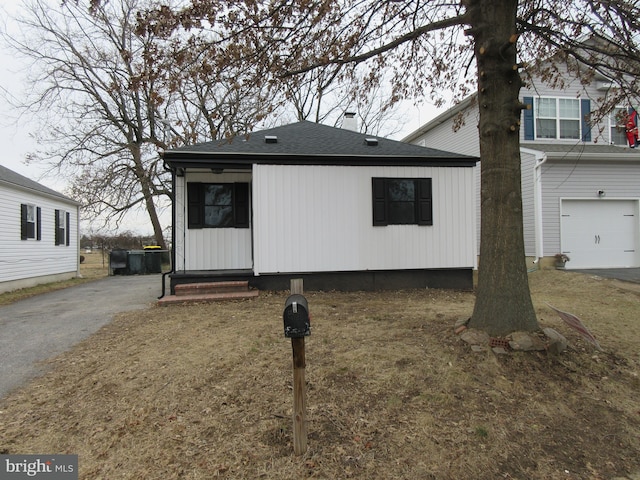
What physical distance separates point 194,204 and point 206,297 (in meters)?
2.56

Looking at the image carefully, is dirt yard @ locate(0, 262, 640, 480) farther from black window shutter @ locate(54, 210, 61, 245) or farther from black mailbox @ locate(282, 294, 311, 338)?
black window shutter @ locate(54, 210, 61, 245)

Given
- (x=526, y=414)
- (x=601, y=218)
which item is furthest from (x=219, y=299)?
(x=601, y=218)

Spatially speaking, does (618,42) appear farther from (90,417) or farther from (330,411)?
(90,417)

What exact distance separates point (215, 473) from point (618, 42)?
7256 mm

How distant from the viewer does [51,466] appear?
2.35 meters

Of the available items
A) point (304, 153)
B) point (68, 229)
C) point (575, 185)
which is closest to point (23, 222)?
point (68, 229)

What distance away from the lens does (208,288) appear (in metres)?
7.50

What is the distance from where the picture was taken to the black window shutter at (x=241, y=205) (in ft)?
29.0

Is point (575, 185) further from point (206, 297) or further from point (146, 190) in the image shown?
point (146, 190)

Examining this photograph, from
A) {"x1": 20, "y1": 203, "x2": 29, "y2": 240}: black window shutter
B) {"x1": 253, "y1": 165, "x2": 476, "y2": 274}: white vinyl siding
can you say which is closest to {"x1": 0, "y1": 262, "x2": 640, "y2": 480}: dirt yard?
{"x1": 253, "y1": 165, "x2": 476, "y2": 274}: white vinyl siding

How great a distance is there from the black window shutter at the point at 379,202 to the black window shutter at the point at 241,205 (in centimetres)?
299

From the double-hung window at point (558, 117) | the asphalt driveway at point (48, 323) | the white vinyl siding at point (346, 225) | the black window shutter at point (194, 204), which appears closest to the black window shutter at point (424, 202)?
the white vinyl siding at point (346, 225)

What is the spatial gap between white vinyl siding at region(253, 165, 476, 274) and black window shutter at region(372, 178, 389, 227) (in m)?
0.11

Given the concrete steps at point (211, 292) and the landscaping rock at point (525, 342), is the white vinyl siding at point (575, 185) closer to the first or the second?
the landscaping rock at point (525, 342)
